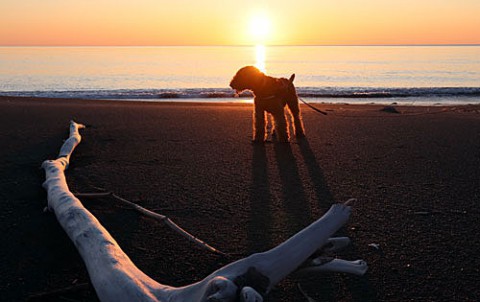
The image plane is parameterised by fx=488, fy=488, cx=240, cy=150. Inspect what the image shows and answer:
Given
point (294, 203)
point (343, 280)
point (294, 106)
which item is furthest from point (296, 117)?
point (343, 280)

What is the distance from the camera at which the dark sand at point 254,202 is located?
2744mm

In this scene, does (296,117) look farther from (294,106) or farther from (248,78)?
A: (248,78)

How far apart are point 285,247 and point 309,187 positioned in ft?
8.57

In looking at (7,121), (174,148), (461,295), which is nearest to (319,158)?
(174,148)

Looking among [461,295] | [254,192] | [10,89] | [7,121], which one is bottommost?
[461,295]

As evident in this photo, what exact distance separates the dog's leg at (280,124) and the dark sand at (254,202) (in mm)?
230

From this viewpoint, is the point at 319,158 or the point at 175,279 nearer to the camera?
the point at 175,279

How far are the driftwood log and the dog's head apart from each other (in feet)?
15.4

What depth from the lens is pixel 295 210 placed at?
13.3 ft

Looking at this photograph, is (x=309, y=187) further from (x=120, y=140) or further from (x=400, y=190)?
(x=120, y=140)

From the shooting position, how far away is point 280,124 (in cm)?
748

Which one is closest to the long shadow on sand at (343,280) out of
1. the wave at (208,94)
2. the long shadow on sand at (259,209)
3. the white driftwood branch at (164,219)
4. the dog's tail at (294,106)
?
the long shadow on sand at (259,209)

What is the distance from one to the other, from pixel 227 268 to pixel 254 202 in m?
2.16

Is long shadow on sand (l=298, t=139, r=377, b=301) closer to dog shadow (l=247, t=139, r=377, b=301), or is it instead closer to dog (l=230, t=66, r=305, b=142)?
dog shadow (l=247, t=139, r=377, b=301)
